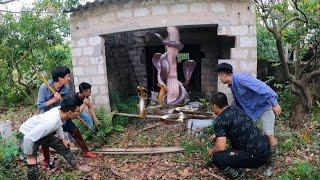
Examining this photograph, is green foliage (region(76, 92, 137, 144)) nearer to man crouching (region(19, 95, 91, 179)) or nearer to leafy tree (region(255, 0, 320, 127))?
man crouching (region(19, 95, 91, 179))

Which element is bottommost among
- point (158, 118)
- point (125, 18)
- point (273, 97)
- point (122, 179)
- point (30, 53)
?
point (122, 179)

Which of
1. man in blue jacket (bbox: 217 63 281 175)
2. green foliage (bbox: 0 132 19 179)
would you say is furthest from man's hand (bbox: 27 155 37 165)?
man in blue jacket (bbox: 217 63 281 175)

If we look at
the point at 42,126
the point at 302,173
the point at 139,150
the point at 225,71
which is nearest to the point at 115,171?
the point at 139,150

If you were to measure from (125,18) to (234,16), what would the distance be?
7.99ft

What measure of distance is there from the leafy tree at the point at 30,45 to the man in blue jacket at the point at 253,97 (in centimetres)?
685

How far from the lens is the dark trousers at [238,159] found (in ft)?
15.4

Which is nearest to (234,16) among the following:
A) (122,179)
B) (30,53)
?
(122,179)

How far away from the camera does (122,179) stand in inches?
216

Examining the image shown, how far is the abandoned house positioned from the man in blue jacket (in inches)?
80.8

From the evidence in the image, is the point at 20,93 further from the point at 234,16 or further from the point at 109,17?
the point at 234,16

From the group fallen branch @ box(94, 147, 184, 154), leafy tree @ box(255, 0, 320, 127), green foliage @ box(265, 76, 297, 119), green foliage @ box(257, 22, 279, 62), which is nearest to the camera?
fallen branch @ box(94, 147, 184, 154)

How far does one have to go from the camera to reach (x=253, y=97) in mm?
5086

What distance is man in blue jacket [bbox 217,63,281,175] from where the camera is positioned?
4.92m

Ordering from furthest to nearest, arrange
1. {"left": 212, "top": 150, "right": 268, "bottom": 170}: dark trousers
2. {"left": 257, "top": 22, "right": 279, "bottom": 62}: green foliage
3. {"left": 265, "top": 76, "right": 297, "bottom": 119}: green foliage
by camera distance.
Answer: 1. {"left": 257, "top": 22, "right": 279, "bottom": 62}: green foliage
2. {"left": 265, "top": 76, "right": 297, "bottom": 119}: green foliage
3. {"left": 212, "top": 150, "right": 268, "bottom": 170}: dark trousers
